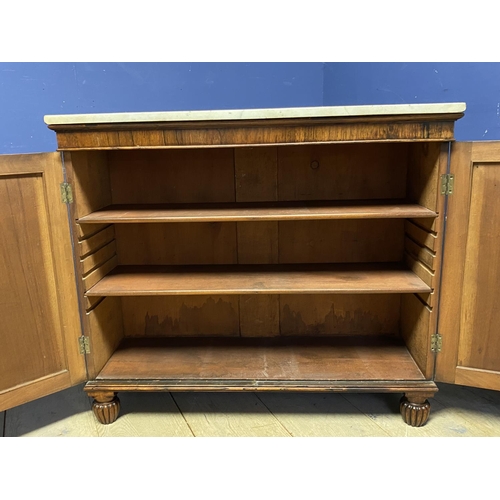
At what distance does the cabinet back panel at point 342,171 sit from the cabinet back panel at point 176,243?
1.01ft

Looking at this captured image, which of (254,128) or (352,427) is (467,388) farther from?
(254,128)

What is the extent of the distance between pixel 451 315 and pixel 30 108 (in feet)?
6.07

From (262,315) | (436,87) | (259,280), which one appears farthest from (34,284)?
(436,87)

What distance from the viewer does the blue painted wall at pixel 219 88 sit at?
5.54 feet

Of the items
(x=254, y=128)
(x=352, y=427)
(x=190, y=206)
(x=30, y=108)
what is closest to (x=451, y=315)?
(x=352, y=427)

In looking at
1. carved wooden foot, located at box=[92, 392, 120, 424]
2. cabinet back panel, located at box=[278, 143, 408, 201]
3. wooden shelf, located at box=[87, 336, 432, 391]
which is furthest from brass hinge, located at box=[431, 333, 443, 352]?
carved wooden foot, located at box=[92, 392, 120, 424]

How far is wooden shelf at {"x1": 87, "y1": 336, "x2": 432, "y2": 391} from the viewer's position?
1514 millimetres

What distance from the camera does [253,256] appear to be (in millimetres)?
1783

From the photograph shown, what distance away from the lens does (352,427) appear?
4.94 ft

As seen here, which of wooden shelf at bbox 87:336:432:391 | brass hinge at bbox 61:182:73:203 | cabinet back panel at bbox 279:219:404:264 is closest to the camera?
brass hinge at bbox 61:182:73:203

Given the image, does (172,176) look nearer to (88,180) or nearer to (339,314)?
(88,180)

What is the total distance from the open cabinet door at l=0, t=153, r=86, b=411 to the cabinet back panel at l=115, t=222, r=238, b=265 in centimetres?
35

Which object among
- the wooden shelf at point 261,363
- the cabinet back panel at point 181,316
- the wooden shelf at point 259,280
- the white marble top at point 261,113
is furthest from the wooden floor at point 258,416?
the white marble top at point 261,113

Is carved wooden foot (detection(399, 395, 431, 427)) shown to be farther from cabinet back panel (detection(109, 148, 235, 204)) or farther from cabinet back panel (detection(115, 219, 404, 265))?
cabinet back panel (detection(109, 148, 235, 204))
